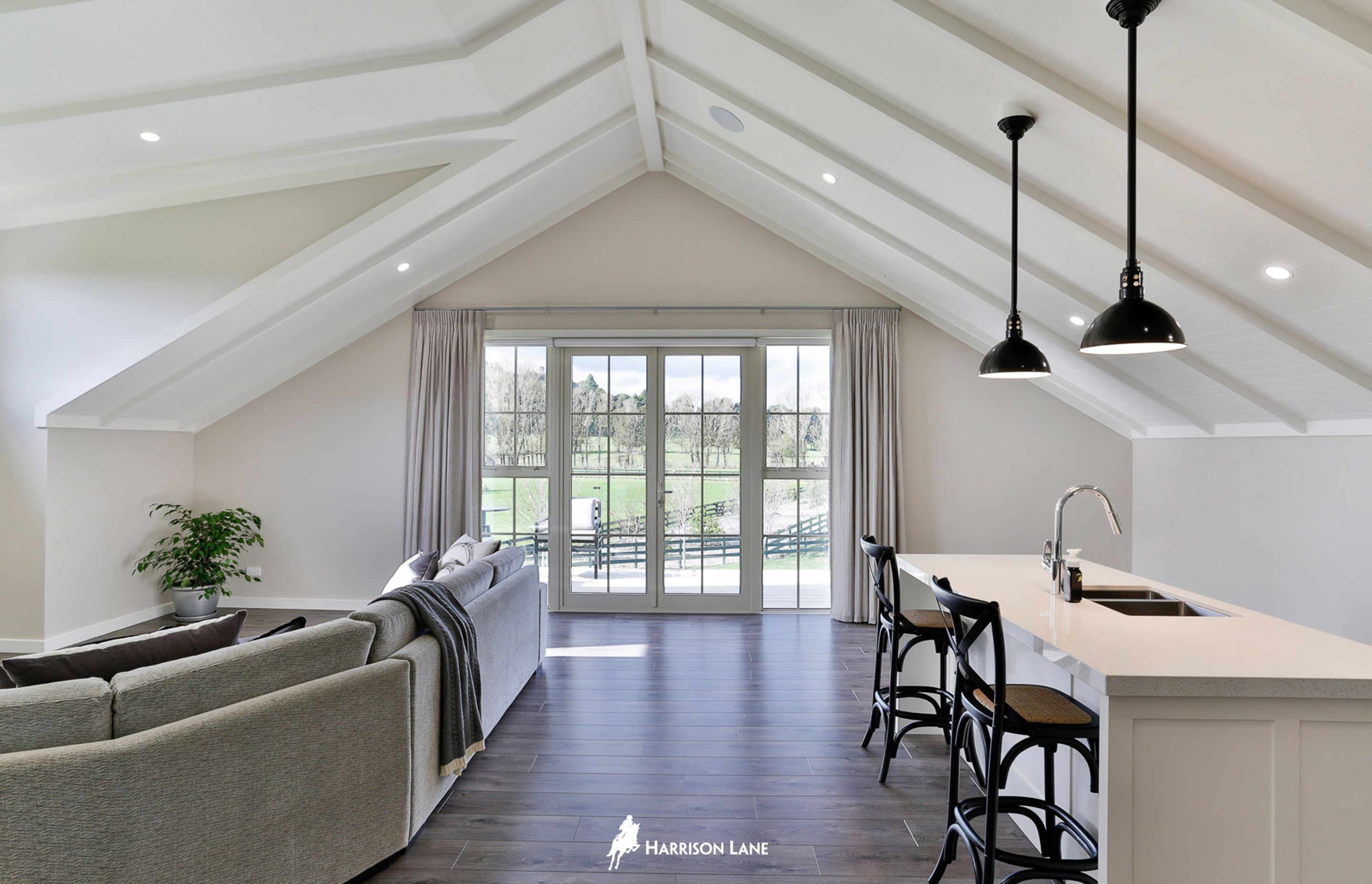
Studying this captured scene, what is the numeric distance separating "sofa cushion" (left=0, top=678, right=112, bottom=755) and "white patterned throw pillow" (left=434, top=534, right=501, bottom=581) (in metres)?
2.03

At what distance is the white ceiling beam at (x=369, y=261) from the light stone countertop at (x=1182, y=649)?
3622 mm

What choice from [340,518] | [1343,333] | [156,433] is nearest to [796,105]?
[1343,333]

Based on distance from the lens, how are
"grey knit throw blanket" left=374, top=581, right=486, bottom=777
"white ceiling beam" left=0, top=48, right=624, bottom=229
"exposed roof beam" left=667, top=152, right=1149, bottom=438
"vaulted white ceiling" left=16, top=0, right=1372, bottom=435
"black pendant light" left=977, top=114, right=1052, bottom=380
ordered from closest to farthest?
1. "vaulted white ceiling" left=16, top=0, right=1372, bottom=435
2. "grey knit throw blanket" left=374, top=581, right=486, bottom=777
3. "black pendant light" left=977, top=114, right=1052, bottom=380
4. "white ceiling beam" left=0, top=48, right=624, bottom=229
5. "exposed roof beam" left=667, top=152, right=1149, bottom=438

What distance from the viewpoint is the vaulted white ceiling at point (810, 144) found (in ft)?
7.30

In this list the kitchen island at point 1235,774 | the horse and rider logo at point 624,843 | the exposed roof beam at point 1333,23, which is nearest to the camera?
the kitchen island at point 1235,774

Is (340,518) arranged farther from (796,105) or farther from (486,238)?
(796,105)

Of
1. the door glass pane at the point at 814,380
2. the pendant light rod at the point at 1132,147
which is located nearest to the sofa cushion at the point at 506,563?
the door glass pane at the point at 814,380

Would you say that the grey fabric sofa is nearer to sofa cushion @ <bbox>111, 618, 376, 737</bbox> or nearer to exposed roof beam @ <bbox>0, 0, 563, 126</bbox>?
sofa cushion @ <bbox>111, 618, 376, 737</bbox>

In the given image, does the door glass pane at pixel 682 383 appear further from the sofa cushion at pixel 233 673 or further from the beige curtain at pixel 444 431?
the sofa cushion at pixel 233 673

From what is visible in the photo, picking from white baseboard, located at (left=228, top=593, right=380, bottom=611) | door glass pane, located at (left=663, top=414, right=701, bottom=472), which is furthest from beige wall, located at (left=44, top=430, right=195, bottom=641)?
door glass pane, located at (left=663, top=414, right=701, bottom=472)

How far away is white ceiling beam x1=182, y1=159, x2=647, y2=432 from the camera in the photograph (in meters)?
5.45

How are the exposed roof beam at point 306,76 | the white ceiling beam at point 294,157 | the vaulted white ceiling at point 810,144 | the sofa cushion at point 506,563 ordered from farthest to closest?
the white ceiling beam at point 294,157
the sofa cushion at point 506,563
the exposed roof beam at point 306,76
the vaulted white ceiling at point 810,144

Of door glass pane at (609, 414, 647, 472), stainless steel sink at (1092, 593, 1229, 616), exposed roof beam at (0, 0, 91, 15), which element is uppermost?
exposed roof beam at (0, 0, 91, 15)

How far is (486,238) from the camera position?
5422mm
